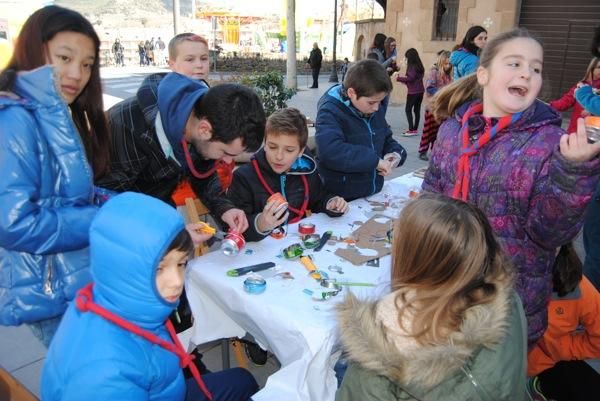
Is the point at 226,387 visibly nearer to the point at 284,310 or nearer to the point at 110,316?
the point at 284,310

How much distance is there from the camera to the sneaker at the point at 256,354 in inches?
111

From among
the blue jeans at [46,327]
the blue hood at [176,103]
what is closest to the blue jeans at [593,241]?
the blue hood at [176,103]

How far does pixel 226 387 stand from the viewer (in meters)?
Result: 1.91

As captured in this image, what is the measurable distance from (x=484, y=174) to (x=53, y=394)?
5.58 ft

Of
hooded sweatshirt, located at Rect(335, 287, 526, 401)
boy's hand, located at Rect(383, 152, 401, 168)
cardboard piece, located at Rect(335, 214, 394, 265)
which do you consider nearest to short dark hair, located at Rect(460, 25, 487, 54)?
boy's hand, located at Rect(383, 152, 401, 168)

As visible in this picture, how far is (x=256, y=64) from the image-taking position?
980 inches

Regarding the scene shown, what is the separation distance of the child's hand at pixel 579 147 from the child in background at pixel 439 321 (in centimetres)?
45

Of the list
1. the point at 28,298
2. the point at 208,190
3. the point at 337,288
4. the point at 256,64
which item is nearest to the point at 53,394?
the point at 28,298

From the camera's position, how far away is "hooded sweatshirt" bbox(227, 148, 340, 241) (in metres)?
2.69

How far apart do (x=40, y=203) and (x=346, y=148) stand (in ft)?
6.26

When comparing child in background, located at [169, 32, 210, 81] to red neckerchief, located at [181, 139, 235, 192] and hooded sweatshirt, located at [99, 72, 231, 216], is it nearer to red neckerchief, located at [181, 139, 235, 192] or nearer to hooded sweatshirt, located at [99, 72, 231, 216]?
red neckerchief, located at [181, 139, 235, 192]

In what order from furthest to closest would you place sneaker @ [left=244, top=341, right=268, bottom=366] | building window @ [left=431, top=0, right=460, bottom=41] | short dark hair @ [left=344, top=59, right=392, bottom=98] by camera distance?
1. building window @ [left=431, top=0, right=460, bottom=41]
2. short dark hair @ [left=344, top=59, right=392, bottom=98]
3. sneaker @ [left=244, top=341, right=268, bottom=366]

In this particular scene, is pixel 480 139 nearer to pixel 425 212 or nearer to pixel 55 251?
pixel 425 212

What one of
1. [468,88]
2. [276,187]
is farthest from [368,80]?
[276,187]
